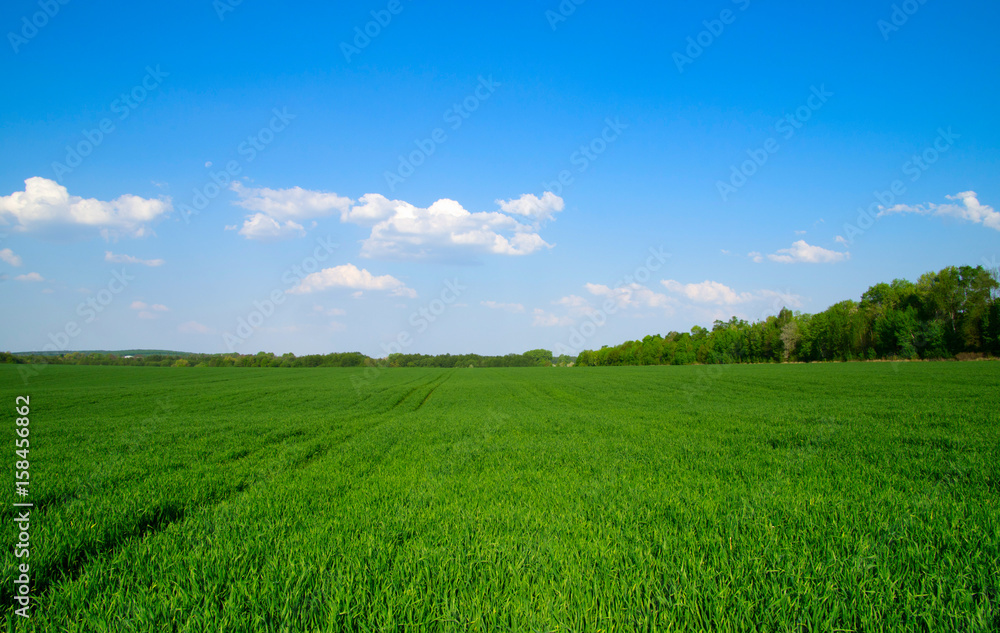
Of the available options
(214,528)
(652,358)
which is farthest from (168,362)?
(214,528)

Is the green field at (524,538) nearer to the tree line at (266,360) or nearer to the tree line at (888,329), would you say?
the tree line at (888,329)

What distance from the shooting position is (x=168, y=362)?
126312 millimetres

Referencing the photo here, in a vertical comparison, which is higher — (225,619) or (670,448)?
(225,619)

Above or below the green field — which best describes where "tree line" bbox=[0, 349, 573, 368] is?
below

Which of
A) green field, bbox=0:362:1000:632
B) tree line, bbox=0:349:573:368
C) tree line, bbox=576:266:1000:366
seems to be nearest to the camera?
green field, bbox=0:362:1000:632

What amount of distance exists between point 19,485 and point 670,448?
11.6 metres

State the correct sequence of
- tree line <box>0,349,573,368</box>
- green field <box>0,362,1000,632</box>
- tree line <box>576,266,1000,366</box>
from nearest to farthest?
1. green field <box>0,362,1000,632</box>
2. tree line <box>576,266,1000,366</box>
3. tree line <box>0,349,573,368</box>

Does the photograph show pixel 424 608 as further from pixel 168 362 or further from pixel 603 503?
pixel 168 362

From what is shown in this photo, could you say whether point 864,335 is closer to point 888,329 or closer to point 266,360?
point 888,329

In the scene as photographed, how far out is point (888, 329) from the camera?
231 feet

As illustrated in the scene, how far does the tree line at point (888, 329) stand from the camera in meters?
60.3

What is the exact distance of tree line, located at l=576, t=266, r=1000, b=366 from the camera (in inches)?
2375

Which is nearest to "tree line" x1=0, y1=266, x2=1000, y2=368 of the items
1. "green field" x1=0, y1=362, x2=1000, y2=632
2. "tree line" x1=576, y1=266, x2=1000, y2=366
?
"tree line" x1=576, y1=266, x2=1000, y2=366

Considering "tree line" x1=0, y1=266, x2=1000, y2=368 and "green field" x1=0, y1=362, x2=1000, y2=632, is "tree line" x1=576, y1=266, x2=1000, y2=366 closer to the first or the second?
"tree line" x1=0, y1=266, x2=1000, y2=368
